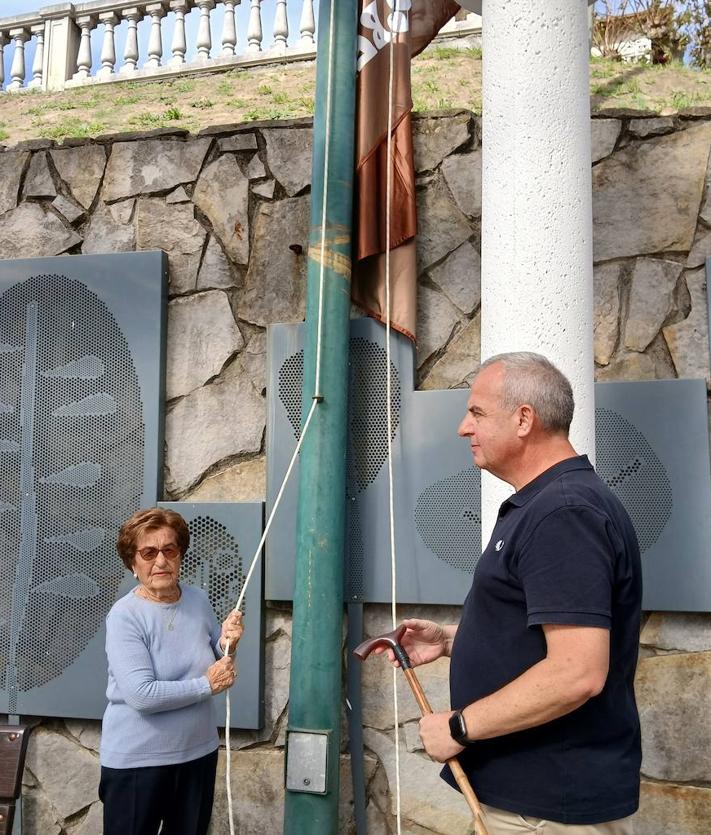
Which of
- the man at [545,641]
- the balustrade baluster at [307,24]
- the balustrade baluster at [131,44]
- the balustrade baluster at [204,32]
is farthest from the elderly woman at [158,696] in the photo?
the balustrade baluster at [131,44]

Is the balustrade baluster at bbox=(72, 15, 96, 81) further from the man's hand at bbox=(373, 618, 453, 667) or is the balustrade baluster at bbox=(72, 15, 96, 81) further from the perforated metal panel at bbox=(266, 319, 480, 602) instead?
the man's hand at bbox=(373, 618, 453, 667)

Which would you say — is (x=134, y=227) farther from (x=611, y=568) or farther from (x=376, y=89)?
(x=611, y=568)

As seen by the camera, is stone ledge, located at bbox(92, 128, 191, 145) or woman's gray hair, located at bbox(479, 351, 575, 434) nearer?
woman's gray hair, located at bbox(479, 351, 575, 434)

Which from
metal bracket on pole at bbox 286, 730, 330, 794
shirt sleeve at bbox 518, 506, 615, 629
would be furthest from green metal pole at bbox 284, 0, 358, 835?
shirt sleeve at bbox 518, 506, 615, 629

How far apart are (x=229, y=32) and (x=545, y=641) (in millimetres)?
6884

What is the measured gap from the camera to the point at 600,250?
3.86 m

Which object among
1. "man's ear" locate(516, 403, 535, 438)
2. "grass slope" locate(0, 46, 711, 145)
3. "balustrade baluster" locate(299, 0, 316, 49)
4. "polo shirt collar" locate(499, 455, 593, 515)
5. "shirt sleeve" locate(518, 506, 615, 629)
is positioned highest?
"balustrade baluster" locate(299, 0, 316, 49)

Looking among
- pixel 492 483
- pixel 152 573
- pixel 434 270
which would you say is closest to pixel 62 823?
pixel 152 573

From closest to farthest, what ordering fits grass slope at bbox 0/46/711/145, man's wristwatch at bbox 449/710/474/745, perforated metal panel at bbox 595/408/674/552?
man's wristwatch at bbox 449/710/474/745 < perforated metal panel at bbox 595/408/674/552 < grass slope at bbox 0/46/711/145

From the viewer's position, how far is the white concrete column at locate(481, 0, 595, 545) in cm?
269

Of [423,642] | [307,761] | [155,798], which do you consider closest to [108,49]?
[307,761]

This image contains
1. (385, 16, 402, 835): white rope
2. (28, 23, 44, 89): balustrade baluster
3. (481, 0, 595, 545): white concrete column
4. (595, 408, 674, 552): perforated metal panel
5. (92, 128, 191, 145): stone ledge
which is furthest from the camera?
(28, 23, 44, 89): balustrade baluster

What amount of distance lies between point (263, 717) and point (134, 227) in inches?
94.4

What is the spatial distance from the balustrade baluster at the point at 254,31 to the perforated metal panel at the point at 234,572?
15.5 feet
